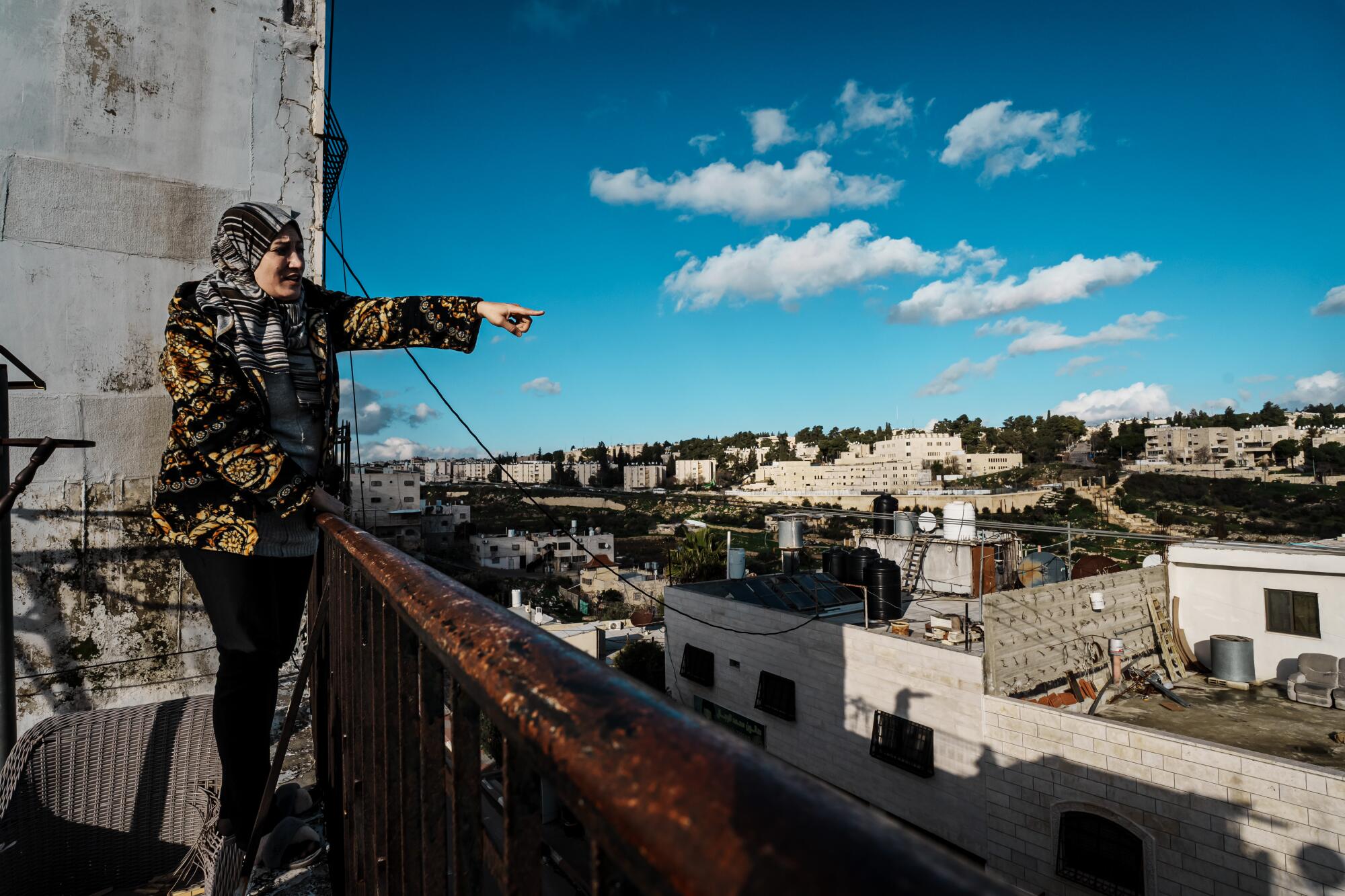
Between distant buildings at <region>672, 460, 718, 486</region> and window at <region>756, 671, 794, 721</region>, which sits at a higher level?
distant buildings at <region>672, 460, 718, 486</region>

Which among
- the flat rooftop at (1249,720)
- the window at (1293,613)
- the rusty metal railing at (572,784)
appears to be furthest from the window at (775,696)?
the rusty metal railing at (572,784)

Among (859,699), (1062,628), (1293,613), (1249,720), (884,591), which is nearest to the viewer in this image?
(1249,720)

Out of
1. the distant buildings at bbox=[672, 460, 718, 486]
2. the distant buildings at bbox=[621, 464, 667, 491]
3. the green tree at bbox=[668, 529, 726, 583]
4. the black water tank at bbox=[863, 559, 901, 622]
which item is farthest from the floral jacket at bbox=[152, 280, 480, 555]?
the distant buildings at bbox=[672, 460, 718, 486]

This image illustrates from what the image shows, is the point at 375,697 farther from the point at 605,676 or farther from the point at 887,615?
the point at 887,615

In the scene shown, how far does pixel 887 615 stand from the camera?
12602mm

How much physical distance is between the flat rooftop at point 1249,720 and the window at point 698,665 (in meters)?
6.54

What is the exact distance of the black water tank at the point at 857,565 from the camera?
1388 centimetres

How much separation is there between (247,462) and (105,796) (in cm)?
117

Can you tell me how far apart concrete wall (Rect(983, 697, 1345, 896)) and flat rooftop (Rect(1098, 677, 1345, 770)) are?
994 mm

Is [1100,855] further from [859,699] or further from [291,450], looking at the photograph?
[291,450]

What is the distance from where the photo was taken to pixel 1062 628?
10.3 m

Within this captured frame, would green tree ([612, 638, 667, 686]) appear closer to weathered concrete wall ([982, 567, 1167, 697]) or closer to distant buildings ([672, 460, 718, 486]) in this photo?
weathered concrete wall ([982, 567, 1167, 697])

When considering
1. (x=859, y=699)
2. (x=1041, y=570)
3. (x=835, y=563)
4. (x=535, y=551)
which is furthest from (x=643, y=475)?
(x=859, y=699)

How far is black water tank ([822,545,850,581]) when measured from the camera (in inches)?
589
